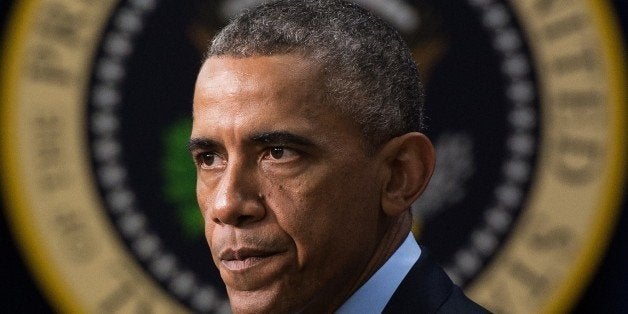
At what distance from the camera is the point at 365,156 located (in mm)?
1105

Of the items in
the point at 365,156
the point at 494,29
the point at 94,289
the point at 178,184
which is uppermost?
the point at 365,156

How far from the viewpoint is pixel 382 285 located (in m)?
1.14

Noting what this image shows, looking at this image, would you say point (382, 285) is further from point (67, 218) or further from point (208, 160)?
point (67, 218)

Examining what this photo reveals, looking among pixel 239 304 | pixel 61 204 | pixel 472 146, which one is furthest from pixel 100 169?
pixel 239 304

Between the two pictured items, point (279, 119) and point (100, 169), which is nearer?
point (279, 119)

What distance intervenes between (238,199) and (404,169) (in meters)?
0.18

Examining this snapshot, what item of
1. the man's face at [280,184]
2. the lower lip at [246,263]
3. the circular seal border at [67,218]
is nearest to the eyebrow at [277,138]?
the man's face at [280,184]

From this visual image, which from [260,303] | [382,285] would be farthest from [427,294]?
[260,303]

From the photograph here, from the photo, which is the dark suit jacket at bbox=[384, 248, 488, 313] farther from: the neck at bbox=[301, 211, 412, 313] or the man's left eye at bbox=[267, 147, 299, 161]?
the man's left eye at bbox=[267, 147, 299, 161]

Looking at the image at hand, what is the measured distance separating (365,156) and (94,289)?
1.08 m

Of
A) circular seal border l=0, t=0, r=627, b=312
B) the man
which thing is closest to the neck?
Result: the man

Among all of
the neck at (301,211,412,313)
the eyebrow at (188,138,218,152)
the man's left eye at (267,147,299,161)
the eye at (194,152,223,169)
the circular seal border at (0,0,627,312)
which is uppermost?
the eyebrow at (188,138,218,152)

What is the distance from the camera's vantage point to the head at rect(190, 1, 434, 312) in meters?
1.07

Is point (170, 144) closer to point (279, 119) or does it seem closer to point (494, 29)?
point (494, 29)
